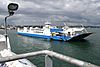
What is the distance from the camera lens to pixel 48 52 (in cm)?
273

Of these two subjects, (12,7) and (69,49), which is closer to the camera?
(12,7)

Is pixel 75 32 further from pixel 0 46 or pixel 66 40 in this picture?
pixel 0 46

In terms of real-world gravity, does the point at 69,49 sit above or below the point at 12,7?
below

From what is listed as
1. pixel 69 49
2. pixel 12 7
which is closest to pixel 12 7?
pixel 12 7

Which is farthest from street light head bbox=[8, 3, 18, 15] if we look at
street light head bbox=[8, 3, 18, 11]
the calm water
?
the calm water

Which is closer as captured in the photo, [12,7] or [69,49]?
[12,7]

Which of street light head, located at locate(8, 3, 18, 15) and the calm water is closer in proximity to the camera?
street light head, located at locate(8, 3, 18, 15)

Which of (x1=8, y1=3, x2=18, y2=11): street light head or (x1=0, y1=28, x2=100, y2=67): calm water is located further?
(x1=0, y1=28, x2=100, y2=67): calm water

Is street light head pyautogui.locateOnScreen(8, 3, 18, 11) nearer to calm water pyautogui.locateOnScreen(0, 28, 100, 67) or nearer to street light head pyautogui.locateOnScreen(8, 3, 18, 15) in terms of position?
street light head pyautogui.locateOnScreen(8, 3, 18, 15)

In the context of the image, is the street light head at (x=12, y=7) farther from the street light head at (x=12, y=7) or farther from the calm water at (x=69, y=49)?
the calm water at (x=69, y=49)

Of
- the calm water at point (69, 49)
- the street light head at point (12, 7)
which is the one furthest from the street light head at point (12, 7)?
the calm water at point (69, 49)

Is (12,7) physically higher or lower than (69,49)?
higher

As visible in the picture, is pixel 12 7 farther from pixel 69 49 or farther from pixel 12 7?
pixel 69 49

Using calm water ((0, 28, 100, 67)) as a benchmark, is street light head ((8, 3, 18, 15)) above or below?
above
